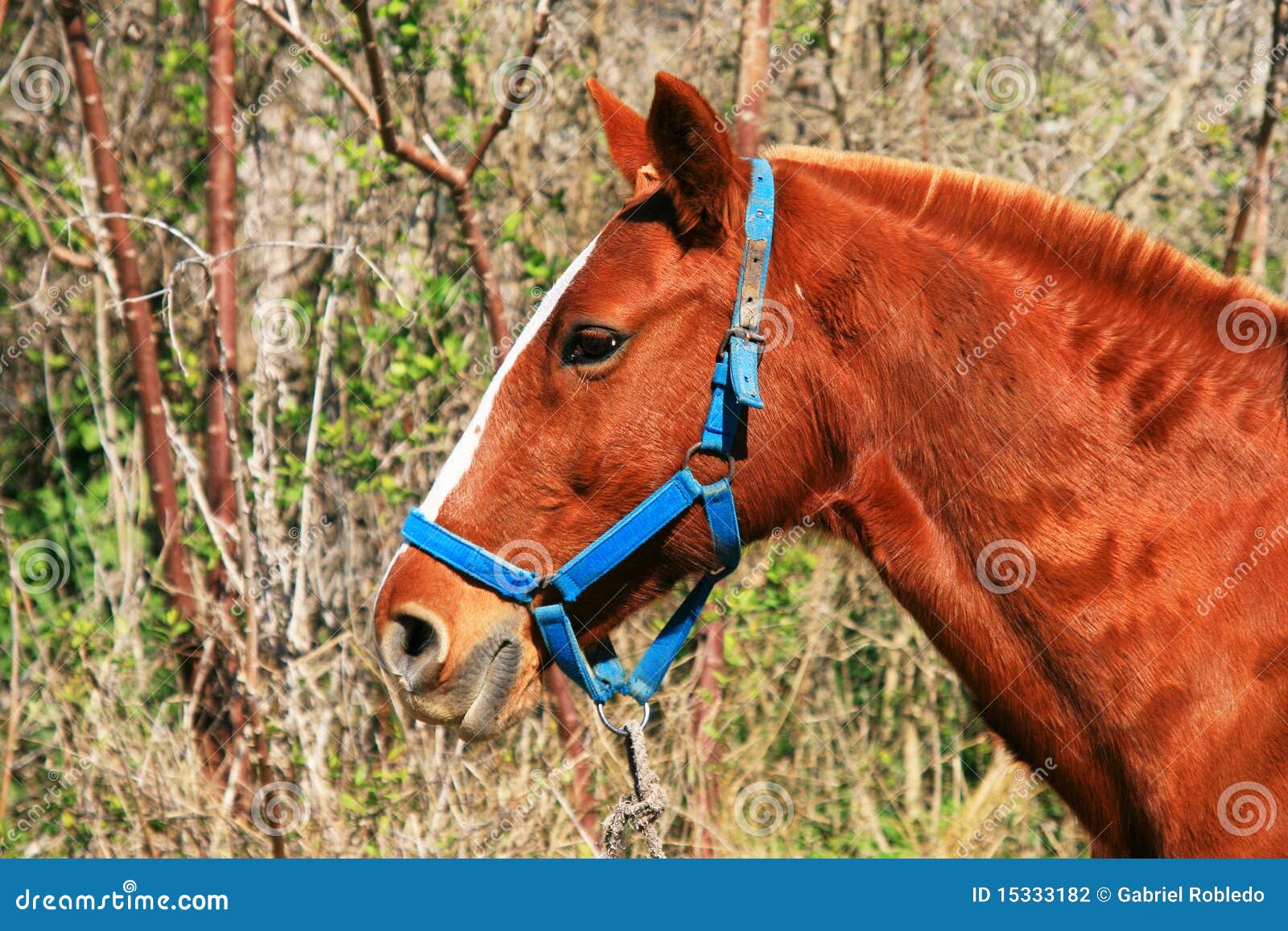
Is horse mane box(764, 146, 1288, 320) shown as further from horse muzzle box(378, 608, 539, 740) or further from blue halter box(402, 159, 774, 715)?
horse muzzle box(378, 608, 539, 740)

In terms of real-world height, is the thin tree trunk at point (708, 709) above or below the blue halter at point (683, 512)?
below

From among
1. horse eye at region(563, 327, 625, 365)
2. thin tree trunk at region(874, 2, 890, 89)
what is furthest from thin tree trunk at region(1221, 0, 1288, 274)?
horse eye at region(563, 327, 625, 365)

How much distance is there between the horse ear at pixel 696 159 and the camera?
225cm

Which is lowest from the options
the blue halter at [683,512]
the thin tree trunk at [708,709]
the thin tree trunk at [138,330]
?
the thin tree trunk at [708,709]

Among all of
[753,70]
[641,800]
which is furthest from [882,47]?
[641,800]

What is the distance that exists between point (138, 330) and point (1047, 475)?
444cm

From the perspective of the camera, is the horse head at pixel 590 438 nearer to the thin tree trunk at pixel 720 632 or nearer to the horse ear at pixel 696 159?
the horse ear at pixel 696 159

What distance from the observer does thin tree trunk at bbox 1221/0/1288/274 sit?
4418 mm

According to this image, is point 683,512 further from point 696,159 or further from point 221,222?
point 221,222

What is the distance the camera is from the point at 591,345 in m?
2.34

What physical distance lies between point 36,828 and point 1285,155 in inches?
252

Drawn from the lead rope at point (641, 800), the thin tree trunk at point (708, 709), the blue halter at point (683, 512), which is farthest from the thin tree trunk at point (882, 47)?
the lead rope at point (641, 800)

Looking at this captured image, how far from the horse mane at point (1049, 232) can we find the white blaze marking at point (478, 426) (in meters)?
0.72

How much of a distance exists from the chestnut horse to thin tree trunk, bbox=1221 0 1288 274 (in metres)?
2.58
